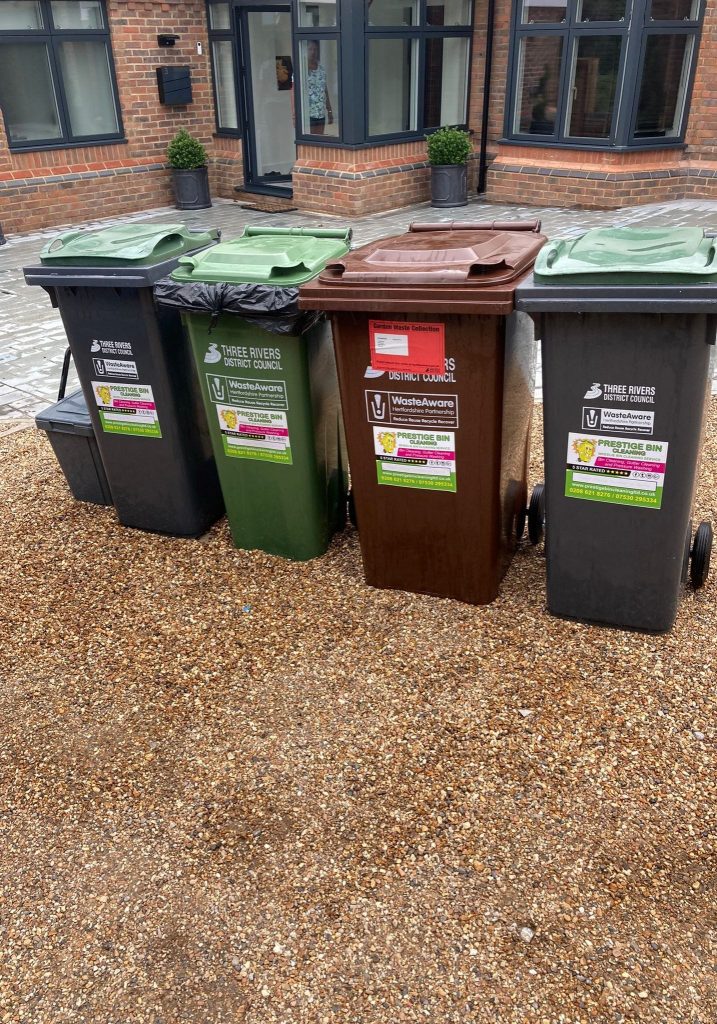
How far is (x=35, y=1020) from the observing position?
231 centimetres

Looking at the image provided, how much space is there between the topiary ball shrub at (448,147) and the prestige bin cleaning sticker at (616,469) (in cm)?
934

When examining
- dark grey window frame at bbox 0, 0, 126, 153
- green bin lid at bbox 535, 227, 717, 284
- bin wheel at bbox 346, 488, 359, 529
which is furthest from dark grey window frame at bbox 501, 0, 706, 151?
bin wheel at bbox 346, 488, 359, 529

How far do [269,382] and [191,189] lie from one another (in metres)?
9.95

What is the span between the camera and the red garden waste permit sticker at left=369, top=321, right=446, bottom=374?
330 cm

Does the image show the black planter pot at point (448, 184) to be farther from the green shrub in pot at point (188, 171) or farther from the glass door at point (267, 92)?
the green shrub in pot at point (188, 171)

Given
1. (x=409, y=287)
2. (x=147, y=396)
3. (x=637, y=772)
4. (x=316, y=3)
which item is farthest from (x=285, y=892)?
(x=316, y=3)

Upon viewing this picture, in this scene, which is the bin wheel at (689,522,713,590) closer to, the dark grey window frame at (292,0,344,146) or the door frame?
the dark grey window frame at (292,0,344,146)

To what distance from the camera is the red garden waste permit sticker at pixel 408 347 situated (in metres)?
3.30

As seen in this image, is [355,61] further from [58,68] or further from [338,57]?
[58,68]

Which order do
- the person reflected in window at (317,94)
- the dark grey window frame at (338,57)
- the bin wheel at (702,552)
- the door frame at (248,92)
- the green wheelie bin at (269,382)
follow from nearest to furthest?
1. the green wheelie bin at (269,382)
2. the bin wheel at (702,552)
3. the dark grey window frame at (338,57)
4. the person reflected in window at (317,94)
5. the door frame at (248,92)

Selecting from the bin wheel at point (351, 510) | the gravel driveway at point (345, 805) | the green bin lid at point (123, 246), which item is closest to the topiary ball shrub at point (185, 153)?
the green bin lid at point (123, 246)

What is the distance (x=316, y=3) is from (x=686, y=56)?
4.89 metres

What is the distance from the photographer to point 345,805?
2.89 meters

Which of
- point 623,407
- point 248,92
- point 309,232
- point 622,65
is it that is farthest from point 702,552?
point 248,92
